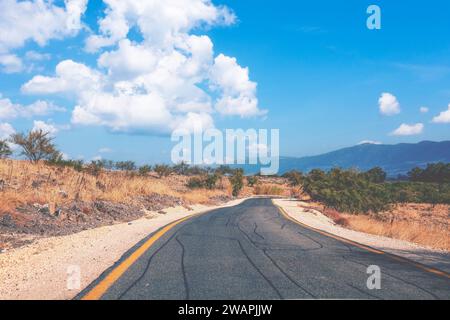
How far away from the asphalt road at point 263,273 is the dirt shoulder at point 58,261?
1.61ft

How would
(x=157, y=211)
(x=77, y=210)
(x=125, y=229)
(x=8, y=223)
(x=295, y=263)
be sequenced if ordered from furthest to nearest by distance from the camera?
(x=157, y=211) < (x=77, y=210) < (x=125, y=229) < (x=8, y=223) < (x=295, y=263)

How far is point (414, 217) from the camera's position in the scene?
29.2 m

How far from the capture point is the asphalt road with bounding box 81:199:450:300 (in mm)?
4844

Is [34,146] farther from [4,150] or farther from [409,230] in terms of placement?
[409,230]

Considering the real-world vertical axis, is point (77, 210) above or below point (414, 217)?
above

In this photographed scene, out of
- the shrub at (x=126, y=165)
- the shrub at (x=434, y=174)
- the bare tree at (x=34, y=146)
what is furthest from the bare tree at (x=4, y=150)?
the shrub at (x=434, y=174)

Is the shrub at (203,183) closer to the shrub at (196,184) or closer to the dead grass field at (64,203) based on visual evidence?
the shrub at (196,184)

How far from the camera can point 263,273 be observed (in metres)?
5.85

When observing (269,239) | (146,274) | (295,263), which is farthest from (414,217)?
(146,274)

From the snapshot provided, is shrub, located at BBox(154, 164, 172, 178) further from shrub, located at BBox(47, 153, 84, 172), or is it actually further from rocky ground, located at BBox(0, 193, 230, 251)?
rocky ground, located at BBox(0, 193, 230, 251)

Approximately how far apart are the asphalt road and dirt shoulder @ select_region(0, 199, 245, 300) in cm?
49

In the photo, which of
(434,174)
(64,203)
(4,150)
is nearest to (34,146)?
(4,150)
